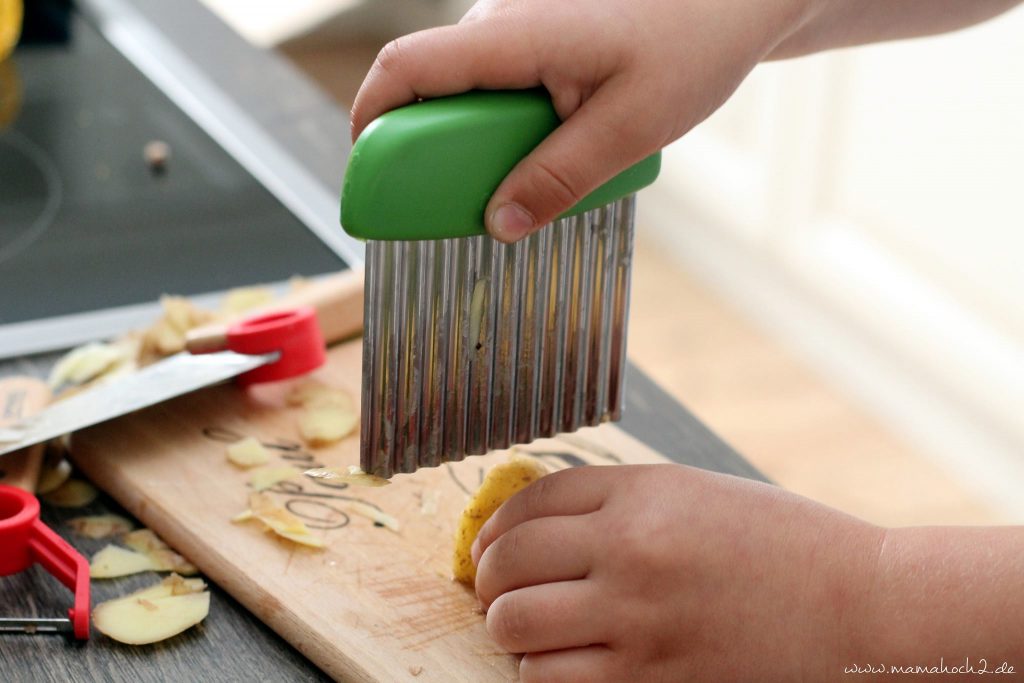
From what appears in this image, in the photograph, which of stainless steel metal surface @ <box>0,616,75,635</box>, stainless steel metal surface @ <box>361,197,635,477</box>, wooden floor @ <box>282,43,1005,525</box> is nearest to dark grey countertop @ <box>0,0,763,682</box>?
stainless steel metal surface @ <box>0,616,75,635</box>

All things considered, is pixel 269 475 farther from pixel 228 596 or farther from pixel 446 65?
pixel 446 65

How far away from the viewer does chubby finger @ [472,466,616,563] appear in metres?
0.62

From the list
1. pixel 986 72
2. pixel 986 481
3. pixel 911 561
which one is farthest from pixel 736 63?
pixel 986 481

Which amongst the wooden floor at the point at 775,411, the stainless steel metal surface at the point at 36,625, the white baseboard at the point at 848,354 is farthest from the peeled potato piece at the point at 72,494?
the white baseboard at the point at 848,354

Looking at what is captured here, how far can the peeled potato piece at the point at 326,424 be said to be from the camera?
765mm

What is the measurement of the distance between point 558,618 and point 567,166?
205 mm

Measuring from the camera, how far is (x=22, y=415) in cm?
75

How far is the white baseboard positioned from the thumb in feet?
4.48

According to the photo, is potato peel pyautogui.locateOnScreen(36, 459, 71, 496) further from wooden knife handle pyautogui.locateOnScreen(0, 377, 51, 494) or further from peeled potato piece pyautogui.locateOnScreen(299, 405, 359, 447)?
peeled potato piece pyautogui.locateOnScreen(299, 405, 359, 447)

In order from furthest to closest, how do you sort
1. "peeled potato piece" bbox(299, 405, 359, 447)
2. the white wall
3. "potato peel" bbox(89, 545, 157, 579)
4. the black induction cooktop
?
the white wall, the black induction cooktop, "peeled potato piece" bbox(299, 405, 359, 447), "potato peel" bbox(89, 545, 157, 579)

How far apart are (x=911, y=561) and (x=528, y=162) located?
0.25 m

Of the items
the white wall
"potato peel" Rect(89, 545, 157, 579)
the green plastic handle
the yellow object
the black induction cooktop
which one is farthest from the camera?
the white wall

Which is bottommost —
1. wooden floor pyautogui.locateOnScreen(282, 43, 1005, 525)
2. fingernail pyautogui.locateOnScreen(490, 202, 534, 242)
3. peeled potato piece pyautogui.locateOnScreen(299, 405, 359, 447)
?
wooden floor pyautogui.locateOnScreen(282, 43, 1005, 525)

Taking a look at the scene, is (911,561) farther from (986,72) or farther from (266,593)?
(986,72)
